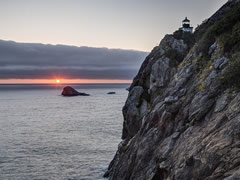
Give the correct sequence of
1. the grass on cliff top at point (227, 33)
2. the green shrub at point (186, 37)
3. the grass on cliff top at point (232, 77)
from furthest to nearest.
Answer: the green shrub at point (186, 37) < the grass on cliff top at point (227, 33) < the grass on cliff top at point (232, 77)

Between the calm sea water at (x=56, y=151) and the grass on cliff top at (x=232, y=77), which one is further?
the calm sea water at (x=56, y=151)

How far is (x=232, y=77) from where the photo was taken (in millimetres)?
17109

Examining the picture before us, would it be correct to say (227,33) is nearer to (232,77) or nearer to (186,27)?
(232,77)

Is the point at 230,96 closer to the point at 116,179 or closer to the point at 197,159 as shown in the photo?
the point at 197,159

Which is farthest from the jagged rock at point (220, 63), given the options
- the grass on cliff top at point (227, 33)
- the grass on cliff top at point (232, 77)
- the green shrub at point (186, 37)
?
the green shrub at point (186, 37)

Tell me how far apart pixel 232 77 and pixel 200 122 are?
13.3ft

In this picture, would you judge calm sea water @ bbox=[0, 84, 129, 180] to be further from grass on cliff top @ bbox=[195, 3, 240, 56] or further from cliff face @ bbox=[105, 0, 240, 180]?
grass on cliff top @ bbox=[195, 3, 240, 56]

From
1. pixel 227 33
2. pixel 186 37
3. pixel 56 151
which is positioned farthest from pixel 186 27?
pixel 56 151

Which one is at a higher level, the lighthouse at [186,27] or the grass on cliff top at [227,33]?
the lighthouse at [186,27]

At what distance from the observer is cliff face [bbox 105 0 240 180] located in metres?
14.4

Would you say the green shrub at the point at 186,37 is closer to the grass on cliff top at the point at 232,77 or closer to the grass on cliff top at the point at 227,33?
the grass on cliff top at the point at 227,33

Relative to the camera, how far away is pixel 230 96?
1653cm

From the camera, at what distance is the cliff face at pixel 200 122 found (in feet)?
47.1

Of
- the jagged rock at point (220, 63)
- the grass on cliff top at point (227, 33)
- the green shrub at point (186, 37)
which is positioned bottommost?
the jagged rock at point (220, 63)
